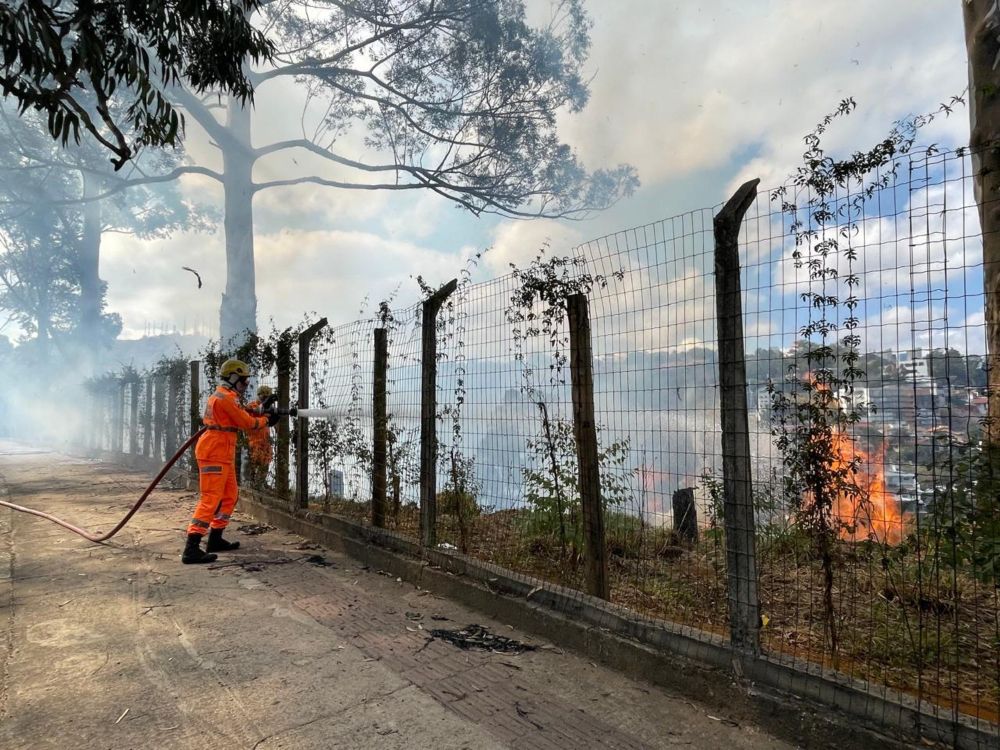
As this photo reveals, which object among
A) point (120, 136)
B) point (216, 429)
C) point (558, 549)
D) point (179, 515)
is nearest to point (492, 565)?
point (558, 549)

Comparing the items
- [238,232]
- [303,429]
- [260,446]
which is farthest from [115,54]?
[238,232]

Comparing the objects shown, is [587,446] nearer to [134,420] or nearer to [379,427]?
[379,427]

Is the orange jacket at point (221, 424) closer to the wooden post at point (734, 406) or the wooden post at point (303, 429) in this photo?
the wooden post at point (303, 429)

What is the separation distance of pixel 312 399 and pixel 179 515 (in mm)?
2643

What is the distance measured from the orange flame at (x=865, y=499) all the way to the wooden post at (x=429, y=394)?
3122 millimetres

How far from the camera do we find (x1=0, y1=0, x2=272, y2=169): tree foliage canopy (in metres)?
3.84

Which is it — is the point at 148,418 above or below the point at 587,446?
below

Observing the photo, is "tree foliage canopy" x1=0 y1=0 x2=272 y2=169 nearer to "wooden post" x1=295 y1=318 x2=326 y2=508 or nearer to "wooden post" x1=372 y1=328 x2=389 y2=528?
"wooden post" x1=372 y1=328 x2=389 y2=528

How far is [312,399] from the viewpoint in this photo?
7.49 meters

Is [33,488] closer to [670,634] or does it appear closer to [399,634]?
[399,634]

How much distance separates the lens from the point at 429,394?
514cm

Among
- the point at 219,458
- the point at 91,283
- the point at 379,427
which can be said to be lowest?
the point at 219,458

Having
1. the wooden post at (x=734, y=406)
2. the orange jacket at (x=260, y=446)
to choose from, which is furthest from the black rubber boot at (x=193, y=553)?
the wooden post at (x=734, y=406)

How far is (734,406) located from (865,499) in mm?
748
